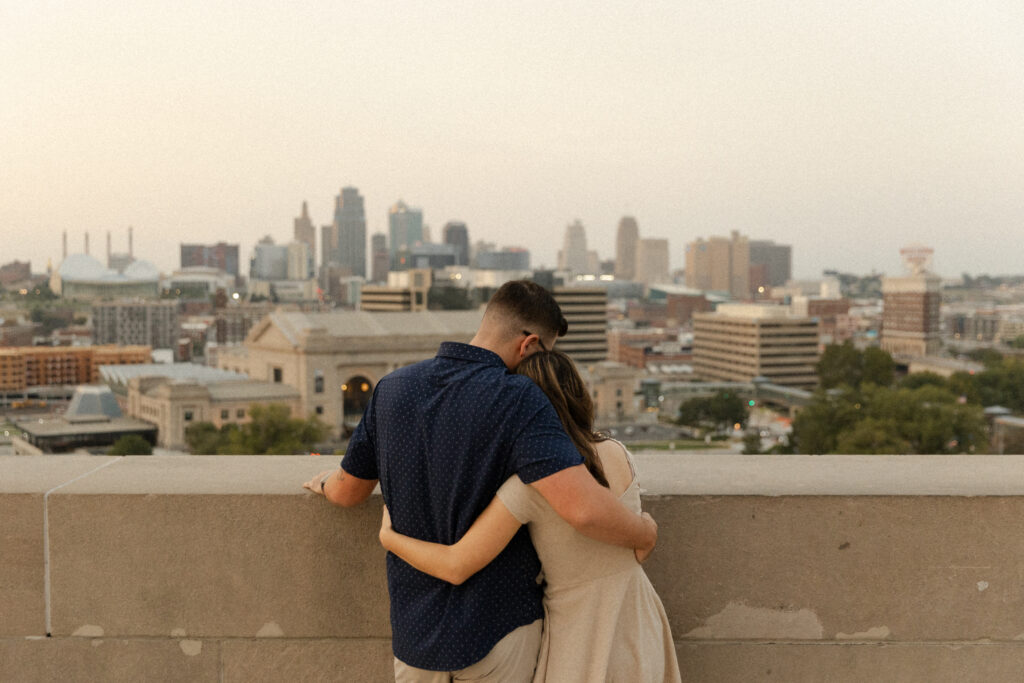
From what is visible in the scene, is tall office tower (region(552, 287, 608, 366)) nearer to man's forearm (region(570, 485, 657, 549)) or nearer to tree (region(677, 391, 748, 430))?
tree (region(677, 391, 748, 430))

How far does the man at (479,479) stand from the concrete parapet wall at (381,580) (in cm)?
50

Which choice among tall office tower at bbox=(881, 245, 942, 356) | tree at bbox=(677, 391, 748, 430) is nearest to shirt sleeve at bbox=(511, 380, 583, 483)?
tree at bbox=(677, 391, 748, 430)

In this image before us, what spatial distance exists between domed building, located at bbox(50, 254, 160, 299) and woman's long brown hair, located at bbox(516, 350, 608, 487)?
531 feet

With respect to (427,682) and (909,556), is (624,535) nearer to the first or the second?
(427,682)

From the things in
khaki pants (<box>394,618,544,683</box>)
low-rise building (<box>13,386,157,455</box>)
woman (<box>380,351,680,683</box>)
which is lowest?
low-rise building (<box>13,386,157,455</box>)

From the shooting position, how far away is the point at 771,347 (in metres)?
114

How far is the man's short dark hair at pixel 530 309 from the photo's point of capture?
2.32 meters

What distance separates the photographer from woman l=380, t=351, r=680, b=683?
2.22m

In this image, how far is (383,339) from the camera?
79562mm

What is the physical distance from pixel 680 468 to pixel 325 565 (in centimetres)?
98

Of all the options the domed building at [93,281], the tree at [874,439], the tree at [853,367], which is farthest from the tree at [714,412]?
the domed building at [93,281]

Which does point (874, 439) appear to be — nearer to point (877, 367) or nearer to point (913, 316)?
point (877, 367)

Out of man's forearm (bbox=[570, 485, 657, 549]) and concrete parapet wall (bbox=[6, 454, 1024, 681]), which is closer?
man's forearm (bbox=[570, 485, 657, 549])

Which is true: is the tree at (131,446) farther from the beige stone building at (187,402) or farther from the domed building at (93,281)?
the domed building at (93,281)
